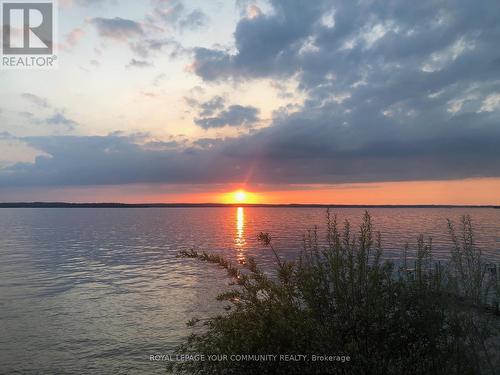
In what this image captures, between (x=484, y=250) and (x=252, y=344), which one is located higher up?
(x=252, y=344)

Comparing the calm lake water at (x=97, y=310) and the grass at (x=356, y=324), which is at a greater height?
the grass at (x=356, y=324)

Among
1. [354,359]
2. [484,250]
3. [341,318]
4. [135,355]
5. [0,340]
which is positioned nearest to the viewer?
[354,359]

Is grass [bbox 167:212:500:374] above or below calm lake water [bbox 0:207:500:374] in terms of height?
above

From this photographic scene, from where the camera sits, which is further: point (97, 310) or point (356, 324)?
point (97, 310)

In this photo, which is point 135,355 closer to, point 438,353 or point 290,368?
point 290,368

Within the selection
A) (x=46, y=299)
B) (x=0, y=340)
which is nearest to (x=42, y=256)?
(x=46, y=299)

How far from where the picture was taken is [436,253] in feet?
148

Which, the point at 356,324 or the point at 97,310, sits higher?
the point at 356,324

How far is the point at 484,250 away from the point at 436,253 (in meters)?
8.99

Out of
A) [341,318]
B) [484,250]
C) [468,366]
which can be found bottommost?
[484,250]

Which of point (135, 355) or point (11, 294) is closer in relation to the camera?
point (135, 355)

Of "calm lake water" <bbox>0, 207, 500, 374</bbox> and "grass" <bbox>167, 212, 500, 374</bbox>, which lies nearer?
"grass" <bbox>167, 212, 500, 374</bbox>

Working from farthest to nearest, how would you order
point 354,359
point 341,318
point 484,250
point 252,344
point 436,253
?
point 484,250 → point 436,253 → point 341,318 → point 252,344 → point 354,359

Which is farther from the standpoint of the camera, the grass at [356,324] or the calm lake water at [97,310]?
the calm lake water at [97,310]
